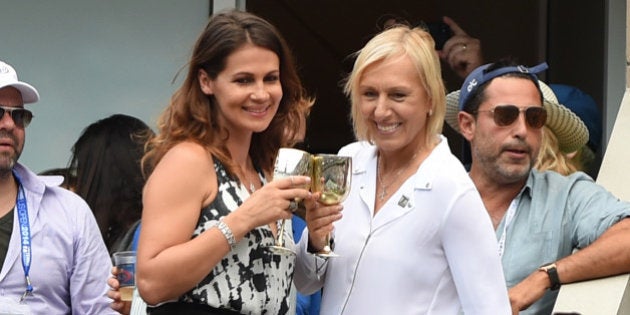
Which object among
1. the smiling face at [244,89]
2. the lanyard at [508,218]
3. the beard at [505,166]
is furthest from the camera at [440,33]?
the smiling face at [244,89]

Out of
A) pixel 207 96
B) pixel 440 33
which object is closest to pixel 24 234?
pixel 207 96

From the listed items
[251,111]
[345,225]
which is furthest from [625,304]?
[251,111]

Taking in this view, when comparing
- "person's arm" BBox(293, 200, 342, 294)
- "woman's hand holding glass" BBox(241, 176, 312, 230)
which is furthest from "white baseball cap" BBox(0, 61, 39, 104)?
"woman's hand holding glass" BBox(241, 176, 312, 230)

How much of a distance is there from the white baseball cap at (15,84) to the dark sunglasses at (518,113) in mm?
1803

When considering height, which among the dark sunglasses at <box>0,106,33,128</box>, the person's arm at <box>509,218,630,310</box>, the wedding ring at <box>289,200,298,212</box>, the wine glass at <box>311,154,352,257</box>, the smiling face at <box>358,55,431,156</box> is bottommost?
the person's arm at <box>509,218,630,310</box>

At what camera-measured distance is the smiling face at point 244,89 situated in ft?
12.8

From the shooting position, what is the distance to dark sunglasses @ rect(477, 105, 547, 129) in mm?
5012

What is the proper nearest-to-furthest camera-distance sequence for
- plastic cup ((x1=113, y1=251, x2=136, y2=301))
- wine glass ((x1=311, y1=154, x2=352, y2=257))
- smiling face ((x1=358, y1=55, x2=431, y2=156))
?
wine glass ((x1=311, y1=154, x2=352, y2=257))
smiling face ((x1=358, y1=55, x2=431, y2=156))
plastic cup ((x1=113, y1=251, x2=136, y2=301))

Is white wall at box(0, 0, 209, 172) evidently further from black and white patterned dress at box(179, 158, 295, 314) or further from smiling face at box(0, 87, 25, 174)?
black and white patterned dress at box(179, 158, 295, 314)

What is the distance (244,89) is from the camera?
3.89 meters

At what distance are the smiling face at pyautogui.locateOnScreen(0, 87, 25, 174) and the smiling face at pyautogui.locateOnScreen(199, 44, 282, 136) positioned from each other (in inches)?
62.3

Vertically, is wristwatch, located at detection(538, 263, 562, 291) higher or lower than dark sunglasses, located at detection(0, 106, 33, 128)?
lower

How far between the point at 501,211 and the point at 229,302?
1.56 m

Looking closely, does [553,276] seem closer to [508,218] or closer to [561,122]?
[508,218]
